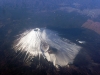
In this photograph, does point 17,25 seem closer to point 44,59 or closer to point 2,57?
point 2,57

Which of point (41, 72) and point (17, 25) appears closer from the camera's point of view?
point (41, 72)

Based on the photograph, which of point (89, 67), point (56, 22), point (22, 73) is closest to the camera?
point (22, 73)

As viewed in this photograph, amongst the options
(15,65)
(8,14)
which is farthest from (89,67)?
(8,14)

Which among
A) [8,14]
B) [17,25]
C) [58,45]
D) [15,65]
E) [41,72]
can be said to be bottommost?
[41,72]

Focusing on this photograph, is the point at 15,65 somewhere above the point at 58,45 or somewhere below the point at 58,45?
below

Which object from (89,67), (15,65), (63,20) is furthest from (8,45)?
(63,20)

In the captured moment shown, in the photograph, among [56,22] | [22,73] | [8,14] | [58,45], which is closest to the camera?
[22,73]

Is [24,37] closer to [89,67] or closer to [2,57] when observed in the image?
[2,57]

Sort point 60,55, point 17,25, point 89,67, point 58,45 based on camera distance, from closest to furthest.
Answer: point 89,67 < point 60,55 < point 58,45 < point 17,25

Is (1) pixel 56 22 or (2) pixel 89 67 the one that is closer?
(2) pixel 89 67
